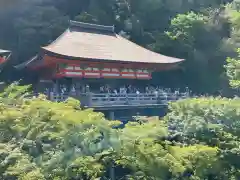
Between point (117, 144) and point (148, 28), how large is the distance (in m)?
21.5

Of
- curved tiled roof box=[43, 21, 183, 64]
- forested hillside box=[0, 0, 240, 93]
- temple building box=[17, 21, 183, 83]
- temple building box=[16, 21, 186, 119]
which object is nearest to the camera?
temple building box=[16, 21, 186, 119]

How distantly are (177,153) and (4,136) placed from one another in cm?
421

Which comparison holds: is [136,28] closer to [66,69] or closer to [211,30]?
[211,30]

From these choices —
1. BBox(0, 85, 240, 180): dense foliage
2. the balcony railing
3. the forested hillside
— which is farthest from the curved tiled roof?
BBox(0, 85, 240, 180): dense foliage

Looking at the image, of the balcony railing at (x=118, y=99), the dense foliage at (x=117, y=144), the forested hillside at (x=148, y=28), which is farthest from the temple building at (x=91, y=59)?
the dense foliage at (x=117, y=144)

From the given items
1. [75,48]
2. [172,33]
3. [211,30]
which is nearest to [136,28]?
[172,33]

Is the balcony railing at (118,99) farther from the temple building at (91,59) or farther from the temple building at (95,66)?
the temple building at (91,59)

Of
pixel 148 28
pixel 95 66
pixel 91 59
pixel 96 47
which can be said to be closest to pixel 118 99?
pixel 91 59

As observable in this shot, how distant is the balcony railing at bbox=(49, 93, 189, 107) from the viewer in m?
14.9

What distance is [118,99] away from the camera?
1617cm

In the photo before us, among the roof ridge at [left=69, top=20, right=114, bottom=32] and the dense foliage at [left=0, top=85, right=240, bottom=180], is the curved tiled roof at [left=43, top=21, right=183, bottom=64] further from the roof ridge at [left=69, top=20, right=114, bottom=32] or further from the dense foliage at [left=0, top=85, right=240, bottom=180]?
the dense foliage at [left=0, top=85, right=240, bottom=180]

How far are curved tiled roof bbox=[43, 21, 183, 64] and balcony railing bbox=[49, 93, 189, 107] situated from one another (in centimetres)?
180

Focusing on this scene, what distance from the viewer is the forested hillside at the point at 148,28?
2273 cm

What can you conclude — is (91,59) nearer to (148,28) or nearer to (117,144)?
(117,144)
